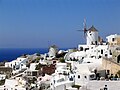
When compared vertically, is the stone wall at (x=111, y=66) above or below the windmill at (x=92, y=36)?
below

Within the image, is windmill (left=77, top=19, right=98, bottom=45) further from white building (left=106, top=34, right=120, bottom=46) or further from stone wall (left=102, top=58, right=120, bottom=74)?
stone wall (left=102, top=58, right=120, bottom=74)

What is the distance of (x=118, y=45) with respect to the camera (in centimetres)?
3819

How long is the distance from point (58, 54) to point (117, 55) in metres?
16.2

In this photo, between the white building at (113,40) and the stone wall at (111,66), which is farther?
the white building at (113,40)

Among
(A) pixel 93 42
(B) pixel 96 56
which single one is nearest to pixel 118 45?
(B) pixel 96 56

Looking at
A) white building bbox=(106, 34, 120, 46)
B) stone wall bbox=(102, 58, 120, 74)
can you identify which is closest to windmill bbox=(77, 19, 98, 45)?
white building bbox=(106, 34, 120, 46)

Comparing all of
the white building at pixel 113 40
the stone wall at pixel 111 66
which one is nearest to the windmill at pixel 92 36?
the white building at pixel 113 40

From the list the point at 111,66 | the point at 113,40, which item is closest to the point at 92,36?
the point at 113,40

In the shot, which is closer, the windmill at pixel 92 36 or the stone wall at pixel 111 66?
the stone wall at pixel 111 66

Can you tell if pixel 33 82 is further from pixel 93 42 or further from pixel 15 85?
pixel 93 42

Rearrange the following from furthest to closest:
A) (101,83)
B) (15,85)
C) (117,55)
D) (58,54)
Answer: (58,54)
(15,85)
(117,55)
(101,83)

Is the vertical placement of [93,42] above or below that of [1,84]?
above

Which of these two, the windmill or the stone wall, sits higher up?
the windmill

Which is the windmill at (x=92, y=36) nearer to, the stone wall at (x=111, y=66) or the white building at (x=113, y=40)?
the white building at (x=113, y=40)
